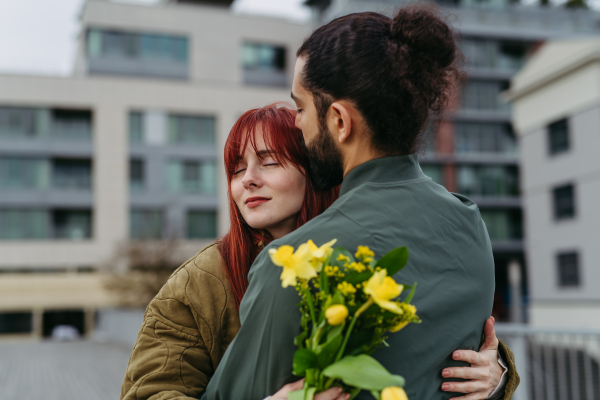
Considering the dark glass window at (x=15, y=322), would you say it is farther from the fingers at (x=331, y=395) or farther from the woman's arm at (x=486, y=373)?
the fingers at (x=331, y=395)

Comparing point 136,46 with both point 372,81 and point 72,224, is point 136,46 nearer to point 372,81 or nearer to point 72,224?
point 72,224

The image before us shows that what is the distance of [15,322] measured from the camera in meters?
36.7

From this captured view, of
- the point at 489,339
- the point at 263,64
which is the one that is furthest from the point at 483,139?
the point at 489,339

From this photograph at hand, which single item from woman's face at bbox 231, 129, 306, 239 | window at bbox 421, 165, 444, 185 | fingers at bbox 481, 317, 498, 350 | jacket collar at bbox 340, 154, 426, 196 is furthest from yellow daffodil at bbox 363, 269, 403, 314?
window at bbox 421, 165, 444, 185

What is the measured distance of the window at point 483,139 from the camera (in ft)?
138

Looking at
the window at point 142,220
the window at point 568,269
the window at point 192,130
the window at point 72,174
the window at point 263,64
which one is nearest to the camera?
the window at point 568,269

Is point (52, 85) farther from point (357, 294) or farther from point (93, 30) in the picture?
point (357, 294)

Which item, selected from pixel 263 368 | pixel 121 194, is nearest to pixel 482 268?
pixel 263 368

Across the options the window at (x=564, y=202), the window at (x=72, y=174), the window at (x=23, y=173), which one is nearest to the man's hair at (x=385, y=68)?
the window at (x=564, y=202)

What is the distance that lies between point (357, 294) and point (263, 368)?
Result: 0.29 metres

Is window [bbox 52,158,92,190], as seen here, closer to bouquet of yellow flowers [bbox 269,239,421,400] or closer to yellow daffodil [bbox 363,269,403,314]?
bouquet of yellow flowers [bbox 269,239,421,400]

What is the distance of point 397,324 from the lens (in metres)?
1.29

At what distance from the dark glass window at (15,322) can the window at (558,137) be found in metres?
30.2

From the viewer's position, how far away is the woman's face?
2211 millimetres
